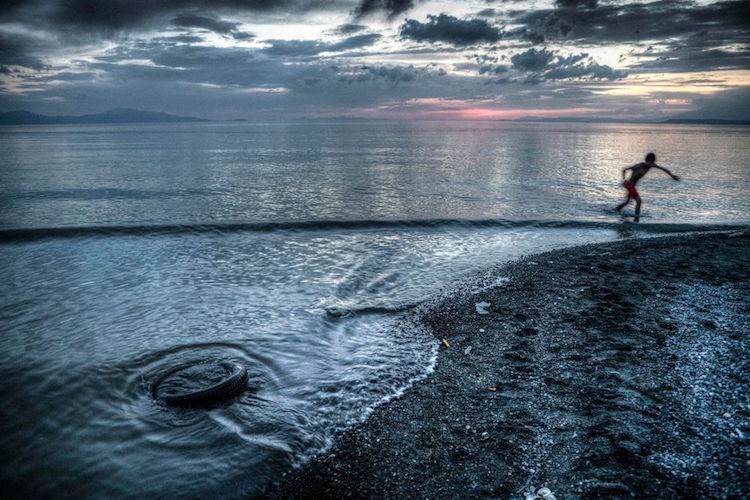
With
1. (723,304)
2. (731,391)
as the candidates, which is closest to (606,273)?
(723,304)

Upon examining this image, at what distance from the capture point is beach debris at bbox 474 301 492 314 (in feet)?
31.5

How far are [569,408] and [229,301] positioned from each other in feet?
26.6

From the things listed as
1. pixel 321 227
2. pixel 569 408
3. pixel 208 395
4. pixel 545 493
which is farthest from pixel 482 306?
pixel 321 227

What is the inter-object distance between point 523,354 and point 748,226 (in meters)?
18.5

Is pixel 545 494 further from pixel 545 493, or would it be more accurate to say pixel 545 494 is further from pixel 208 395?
pixel 208 395

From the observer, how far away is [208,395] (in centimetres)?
645

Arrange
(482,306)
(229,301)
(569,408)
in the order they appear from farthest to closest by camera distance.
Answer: (229,301) → (482,306) → (569,408)

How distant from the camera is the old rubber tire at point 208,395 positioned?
6.41 metres

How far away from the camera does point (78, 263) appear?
1419 cm

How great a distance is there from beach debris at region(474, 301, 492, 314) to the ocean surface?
147cm

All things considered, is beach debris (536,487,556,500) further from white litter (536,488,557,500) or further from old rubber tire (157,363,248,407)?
old rubber tire (157,363,248,407)

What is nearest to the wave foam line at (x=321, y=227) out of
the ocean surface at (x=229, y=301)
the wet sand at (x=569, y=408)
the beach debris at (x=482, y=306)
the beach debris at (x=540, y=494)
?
the ocean surface at (x=229, y=301)

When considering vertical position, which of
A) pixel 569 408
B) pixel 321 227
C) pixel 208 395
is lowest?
pixel 569 408

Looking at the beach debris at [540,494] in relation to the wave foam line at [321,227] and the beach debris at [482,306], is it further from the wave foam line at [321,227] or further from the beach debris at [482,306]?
the wave foam line at [321,227]
